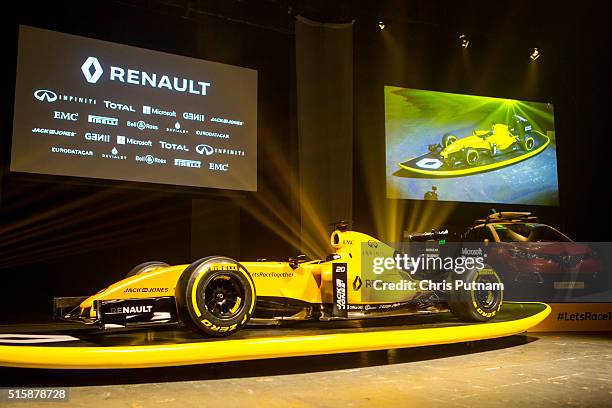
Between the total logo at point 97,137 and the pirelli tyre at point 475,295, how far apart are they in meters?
4.85

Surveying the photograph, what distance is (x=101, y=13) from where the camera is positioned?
25.7 ft

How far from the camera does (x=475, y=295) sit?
5391 millimetres

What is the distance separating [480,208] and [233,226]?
486cm

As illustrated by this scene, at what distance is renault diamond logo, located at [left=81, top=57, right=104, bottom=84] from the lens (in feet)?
23.5

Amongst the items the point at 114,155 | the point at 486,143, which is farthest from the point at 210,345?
the point at 486,143

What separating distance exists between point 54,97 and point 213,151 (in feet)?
7.37

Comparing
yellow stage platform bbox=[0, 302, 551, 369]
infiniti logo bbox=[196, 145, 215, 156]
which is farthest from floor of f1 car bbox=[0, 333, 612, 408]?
infiniti logo bbox=[196, 145, 215, 156]

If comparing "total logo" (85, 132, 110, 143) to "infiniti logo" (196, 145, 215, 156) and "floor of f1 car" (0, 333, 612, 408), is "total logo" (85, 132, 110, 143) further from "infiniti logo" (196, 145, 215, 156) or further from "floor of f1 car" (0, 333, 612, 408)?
"floor of f1 car" (0, 333, 612, 408)

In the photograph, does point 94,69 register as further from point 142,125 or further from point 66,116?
point 142,125

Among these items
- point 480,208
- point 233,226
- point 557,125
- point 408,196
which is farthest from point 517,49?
point 233,226

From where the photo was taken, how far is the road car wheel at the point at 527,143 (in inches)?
396

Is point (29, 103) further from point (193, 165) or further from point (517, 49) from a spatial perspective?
point (517, 49)

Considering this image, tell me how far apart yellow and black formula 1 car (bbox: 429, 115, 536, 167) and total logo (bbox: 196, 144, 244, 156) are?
367 cm

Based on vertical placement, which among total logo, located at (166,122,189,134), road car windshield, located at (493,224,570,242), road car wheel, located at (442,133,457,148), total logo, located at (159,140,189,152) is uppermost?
road car wheel, located at (442,133,457,148)
